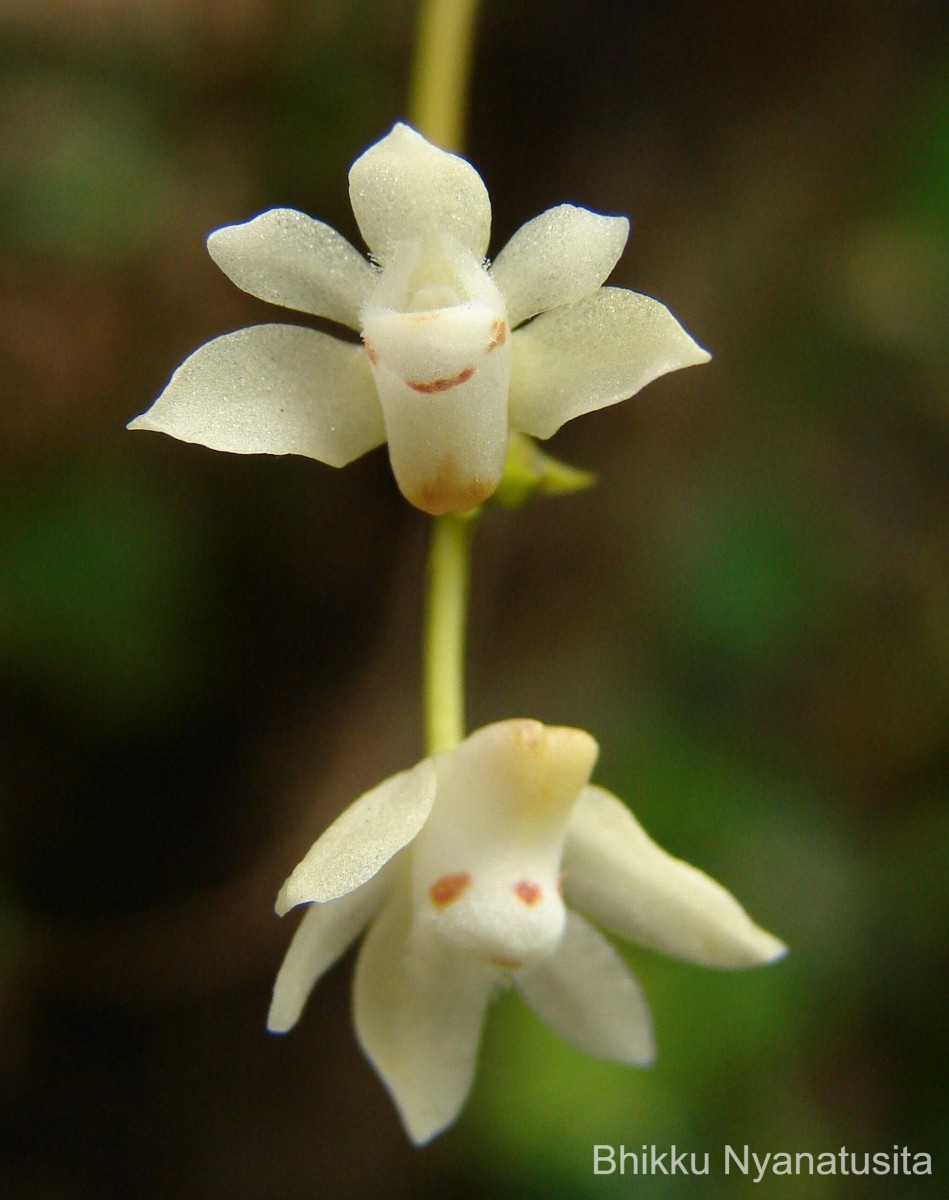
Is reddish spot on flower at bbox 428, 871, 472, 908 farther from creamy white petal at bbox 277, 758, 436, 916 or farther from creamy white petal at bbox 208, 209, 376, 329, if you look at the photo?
creamy white petal at bbox 208, 209, 376, 329

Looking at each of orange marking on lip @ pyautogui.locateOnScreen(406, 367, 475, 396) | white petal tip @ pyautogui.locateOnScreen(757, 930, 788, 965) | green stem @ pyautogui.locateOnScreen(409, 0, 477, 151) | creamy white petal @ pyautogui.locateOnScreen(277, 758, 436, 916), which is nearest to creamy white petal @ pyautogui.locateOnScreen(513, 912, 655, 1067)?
white petal tip @ pyautogui.locateOnScreen(757, 930, 788, 965)

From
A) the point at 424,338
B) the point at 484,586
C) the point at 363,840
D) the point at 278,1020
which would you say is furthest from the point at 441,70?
the point at 278,1020

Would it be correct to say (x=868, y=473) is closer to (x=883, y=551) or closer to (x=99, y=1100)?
(x=883, y=551)

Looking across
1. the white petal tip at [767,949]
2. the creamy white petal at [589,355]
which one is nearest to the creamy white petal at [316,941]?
the white petal tip at [767,949]

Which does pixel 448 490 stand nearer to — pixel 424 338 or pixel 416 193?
pixel 424 338

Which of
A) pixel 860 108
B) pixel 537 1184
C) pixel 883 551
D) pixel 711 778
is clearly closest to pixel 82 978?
pixel 537 1184
